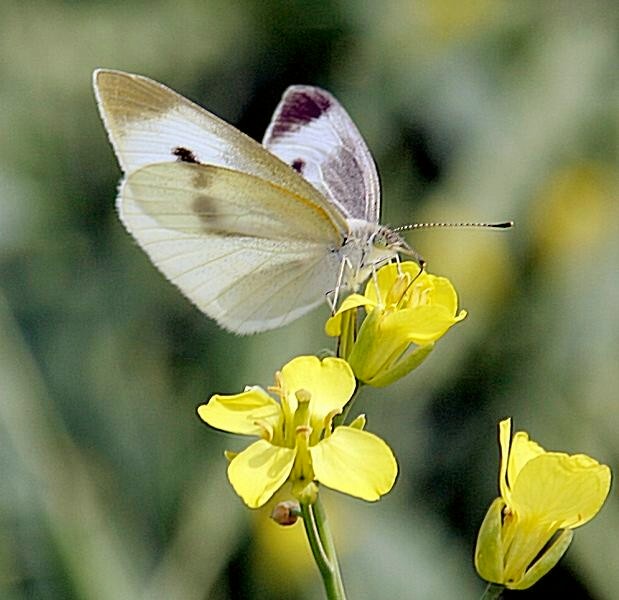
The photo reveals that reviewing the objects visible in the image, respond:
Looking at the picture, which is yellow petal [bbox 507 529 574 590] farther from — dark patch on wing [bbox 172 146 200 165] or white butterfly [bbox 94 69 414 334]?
dark patch on wing [bbox 172 146 200 165]

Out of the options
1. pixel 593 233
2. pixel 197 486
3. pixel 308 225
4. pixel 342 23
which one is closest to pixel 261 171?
pixel 308 225

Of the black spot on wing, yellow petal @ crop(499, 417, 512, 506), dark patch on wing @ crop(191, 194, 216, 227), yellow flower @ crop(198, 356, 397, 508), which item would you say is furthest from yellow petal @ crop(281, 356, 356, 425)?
the black spot on wing

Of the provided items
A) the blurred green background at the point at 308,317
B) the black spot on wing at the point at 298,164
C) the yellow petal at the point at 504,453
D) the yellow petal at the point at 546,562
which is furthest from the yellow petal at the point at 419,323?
the blurred green background at the point at 308,317

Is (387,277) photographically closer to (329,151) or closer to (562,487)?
(329,151)

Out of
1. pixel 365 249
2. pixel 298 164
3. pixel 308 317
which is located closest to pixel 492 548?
pixel 365 249

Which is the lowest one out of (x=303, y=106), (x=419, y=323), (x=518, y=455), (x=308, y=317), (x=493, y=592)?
(x=308, y=317)

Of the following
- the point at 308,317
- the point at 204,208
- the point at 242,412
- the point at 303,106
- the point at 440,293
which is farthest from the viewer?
the point at 308,317
